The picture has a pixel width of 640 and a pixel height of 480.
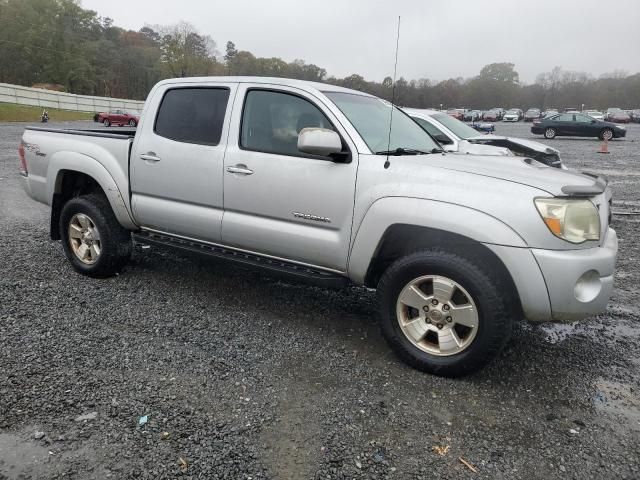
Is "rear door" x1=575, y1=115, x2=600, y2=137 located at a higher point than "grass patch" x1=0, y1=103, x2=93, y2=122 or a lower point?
higher

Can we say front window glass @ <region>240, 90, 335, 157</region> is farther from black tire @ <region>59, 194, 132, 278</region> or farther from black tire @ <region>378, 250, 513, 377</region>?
black tire @ <region>59, 194, 132, 278</region>

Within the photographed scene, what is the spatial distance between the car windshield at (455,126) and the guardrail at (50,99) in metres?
51.9

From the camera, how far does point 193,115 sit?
441 centimetres

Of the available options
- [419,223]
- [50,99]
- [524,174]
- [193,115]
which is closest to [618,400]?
[524,174]

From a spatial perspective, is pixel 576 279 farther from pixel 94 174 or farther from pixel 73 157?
pixel 73 157

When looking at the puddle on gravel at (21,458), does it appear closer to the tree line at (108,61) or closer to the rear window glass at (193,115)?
the rear window glass at (193,115)

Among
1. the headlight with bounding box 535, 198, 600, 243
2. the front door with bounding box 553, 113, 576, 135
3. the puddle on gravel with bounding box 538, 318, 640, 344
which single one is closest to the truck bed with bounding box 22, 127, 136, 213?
the headlight with bounding box 535, 198, 600, 243

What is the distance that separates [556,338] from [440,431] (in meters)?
1.80

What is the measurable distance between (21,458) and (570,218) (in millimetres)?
3222

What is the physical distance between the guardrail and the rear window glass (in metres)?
55.2

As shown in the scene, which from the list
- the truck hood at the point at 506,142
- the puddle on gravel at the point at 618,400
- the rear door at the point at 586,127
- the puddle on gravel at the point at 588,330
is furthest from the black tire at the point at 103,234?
the rear door at the point at 586,127

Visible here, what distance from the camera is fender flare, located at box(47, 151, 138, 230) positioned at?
186 inches

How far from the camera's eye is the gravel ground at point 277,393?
253 centimetres

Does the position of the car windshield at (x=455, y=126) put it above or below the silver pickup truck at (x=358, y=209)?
above
